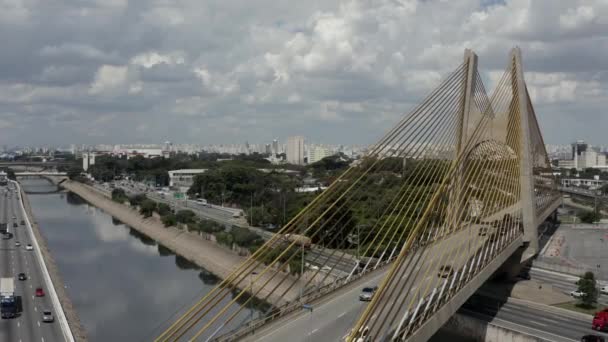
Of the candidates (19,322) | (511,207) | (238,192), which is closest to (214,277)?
(19,322)

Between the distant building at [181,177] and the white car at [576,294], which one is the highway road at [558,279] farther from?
the distant building at [181,177]

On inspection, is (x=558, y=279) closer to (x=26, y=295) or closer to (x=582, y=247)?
(x=582, y=247)

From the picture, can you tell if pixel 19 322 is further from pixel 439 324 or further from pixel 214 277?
pixel 439 324

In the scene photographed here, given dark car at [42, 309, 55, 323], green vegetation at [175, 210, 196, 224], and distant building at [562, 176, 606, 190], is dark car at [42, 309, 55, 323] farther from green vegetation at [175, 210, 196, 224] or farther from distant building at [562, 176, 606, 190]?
distant building at [562, 176, 606, 190]

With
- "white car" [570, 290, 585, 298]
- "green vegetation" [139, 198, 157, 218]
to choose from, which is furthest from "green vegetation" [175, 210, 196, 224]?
"white car" [570, 290, 585, 298]

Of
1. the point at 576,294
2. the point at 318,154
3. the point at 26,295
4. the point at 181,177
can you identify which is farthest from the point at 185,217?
the point at 318,154

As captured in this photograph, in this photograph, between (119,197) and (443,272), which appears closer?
(443,272)

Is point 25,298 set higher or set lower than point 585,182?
lower
